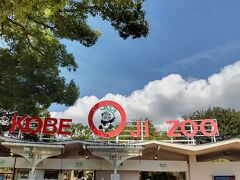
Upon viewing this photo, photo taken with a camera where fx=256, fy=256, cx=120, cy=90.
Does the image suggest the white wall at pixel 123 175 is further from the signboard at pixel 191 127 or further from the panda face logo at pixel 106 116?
the panda face logo at pixel 106 116

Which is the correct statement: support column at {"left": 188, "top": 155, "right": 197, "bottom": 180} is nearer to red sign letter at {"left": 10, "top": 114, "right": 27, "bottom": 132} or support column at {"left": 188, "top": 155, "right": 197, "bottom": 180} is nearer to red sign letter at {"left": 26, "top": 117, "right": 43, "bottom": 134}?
red sign letter at {"left": 26, "top": 117, "right": 43, "bottom": 134}

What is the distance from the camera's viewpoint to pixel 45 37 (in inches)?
454

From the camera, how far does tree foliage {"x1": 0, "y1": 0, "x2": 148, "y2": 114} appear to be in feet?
25.9

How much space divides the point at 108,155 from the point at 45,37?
695 cm

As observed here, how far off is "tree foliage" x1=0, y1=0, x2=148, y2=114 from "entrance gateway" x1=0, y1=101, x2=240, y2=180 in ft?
6.26

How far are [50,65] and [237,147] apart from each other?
39.5 feet

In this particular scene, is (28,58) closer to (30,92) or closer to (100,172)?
(30,92)

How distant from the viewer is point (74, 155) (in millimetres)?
16344

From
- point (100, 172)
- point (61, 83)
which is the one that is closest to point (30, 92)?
point (61, 83)

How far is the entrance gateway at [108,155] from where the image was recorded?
538 inches

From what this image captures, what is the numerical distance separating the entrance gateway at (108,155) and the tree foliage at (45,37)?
1.91m

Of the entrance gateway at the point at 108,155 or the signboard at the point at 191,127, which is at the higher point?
the signboard at the point at 191,127

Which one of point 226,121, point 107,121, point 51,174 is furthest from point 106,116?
point 226,121

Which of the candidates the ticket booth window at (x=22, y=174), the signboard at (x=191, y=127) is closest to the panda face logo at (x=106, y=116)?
the signboard at (x=191, y=127)
